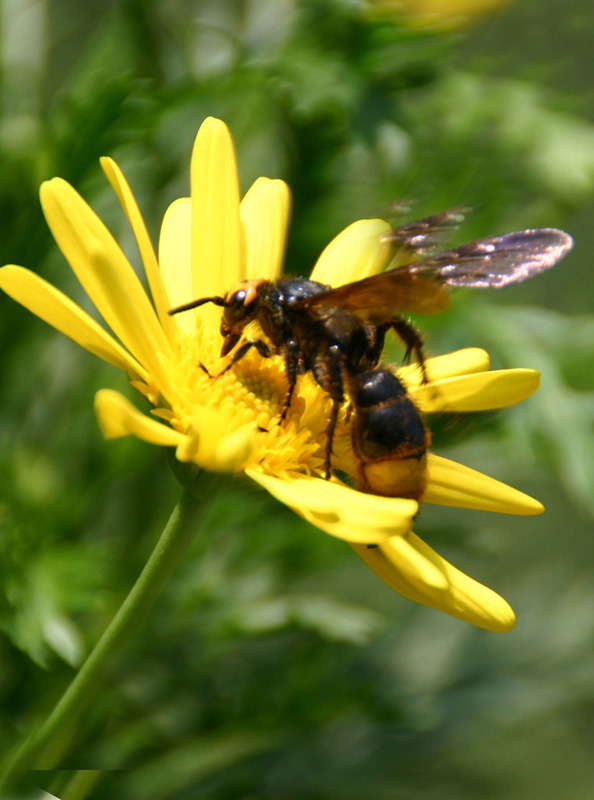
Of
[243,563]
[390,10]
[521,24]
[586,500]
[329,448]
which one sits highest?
[390,10]

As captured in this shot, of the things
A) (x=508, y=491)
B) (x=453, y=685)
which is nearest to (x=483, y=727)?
(x=453, y=685)

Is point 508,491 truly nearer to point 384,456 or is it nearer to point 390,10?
point 384,456

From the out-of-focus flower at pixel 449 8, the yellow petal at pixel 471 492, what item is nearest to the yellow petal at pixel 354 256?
the yellow petal at pixel 471 492

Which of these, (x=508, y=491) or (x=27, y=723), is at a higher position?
(x=508, y=491)

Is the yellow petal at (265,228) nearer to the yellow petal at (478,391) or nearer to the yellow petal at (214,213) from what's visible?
the yellow petal at (214,213)

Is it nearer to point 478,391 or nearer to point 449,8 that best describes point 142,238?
point 478,391

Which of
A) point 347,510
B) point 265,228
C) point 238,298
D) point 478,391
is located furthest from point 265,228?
point 347,510

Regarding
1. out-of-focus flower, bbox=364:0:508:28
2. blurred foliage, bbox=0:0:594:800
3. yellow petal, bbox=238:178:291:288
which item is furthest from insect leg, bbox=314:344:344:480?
out-of-focus flower, bbox=364:0:508:28
